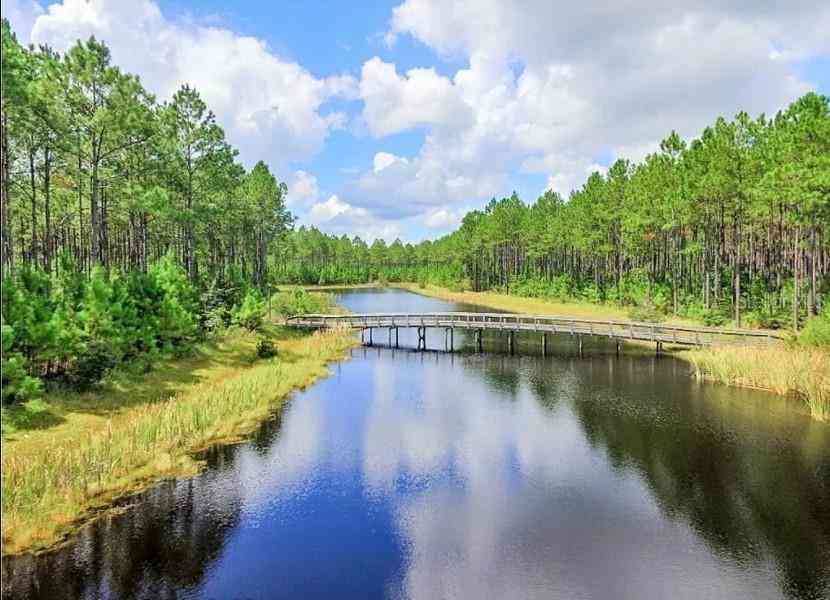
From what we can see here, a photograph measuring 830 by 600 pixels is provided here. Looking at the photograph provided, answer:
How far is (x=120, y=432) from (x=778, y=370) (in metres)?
34.3

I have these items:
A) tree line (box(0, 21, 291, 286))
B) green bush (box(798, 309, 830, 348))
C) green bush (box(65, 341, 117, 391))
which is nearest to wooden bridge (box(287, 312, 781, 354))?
green bush (box(798, 309, 830, 348))

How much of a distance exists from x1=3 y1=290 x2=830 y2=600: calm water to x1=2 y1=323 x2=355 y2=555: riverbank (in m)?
1.12

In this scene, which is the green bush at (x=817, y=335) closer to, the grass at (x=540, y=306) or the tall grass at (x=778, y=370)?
the tall grass at (x=778, y=370)

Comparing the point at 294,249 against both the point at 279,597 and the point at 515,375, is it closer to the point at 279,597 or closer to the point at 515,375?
the point at 515,375

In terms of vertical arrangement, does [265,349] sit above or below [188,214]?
below

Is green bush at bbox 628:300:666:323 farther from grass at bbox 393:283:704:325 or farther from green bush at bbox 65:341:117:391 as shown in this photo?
green bush at bbox 65:341:117:391

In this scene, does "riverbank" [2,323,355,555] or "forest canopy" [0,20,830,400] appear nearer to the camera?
"riverbank" [2,323,355,555]

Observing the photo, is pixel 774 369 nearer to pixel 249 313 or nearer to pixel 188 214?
pixel 249 313

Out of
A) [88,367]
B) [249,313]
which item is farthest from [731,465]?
[249,313]

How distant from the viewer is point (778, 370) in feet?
107

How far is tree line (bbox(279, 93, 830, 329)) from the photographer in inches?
1542

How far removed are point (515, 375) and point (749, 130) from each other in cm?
2927

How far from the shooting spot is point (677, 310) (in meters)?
58.8

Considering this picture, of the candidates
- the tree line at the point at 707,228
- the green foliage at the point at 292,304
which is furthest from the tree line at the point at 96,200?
the tree line at the point at 707,228
